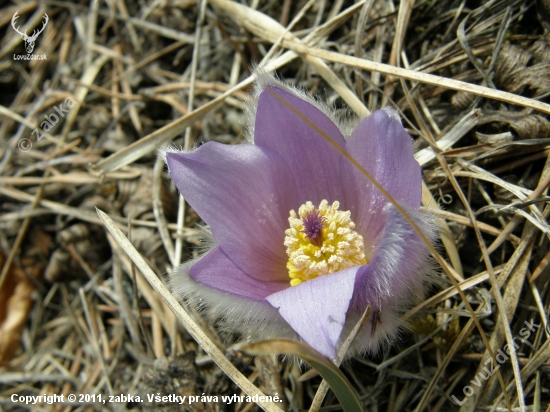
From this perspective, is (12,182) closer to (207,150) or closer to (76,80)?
(76,80)

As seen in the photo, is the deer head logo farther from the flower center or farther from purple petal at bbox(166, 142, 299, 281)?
the flower center

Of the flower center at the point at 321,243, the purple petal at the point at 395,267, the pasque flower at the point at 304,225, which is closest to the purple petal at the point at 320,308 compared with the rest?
the pasque flower at the point at 304,225

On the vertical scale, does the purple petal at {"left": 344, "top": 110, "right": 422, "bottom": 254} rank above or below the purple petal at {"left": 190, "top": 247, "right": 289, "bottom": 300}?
above

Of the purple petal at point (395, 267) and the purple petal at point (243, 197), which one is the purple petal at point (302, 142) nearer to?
the purple petal at point (243, 197)

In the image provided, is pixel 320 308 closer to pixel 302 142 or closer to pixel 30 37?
pixel 302 142

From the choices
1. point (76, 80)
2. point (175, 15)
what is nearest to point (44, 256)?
point (76, 80)

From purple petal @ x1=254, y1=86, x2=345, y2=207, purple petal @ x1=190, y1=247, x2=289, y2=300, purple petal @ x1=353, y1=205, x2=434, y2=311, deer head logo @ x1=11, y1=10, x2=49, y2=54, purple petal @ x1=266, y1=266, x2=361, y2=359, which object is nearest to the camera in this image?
purple petal @ x1=266, y1=266, x2=361, y2=359

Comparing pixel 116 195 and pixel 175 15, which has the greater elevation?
pixel 175 15

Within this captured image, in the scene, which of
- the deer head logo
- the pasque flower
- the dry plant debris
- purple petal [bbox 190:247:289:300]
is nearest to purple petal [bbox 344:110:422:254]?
the pasque flower

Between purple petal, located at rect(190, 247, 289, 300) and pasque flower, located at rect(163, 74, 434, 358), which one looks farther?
purple petal, located at rect(190, 247, 289, 300)
